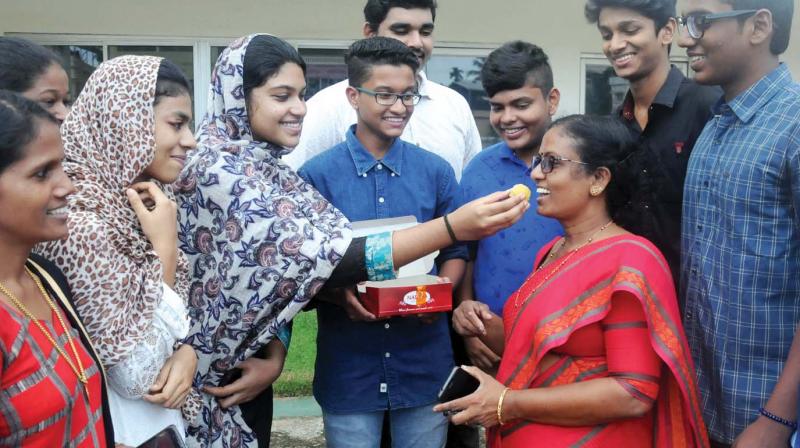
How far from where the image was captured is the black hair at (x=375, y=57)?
130 inches

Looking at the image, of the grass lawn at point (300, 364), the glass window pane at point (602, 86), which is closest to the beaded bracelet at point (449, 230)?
the grass lawn at point (300, 364)

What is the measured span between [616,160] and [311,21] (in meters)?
6.25

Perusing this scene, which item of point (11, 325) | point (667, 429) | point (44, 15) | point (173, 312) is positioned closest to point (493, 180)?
point (667, 429)

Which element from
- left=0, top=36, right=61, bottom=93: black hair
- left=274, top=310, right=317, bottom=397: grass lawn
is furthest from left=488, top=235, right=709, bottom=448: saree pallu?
left=274, top=310, right=317, bottom=397: grass lawn

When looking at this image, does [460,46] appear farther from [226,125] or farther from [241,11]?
[226,125]

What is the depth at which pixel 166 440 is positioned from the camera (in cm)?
221

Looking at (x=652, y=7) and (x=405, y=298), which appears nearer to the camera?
(x=405, y=298)

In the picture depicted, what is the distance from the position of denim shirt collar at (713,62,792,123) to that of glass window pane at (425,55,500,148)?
6.00 m

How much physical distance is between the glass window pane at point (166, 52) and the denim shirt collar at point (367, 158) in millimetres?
5427

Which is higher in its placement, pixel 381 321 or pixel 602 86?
pixel 602 86

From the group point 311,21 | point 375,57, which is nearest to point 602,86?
point 311,21

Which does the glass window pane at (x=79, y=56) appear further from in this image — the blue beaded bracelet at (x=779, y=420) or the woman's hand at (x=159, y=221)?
the blue beaded bracelet at (x=779, y=420)

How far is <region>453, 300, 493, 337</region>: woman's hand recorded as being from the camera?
10.00ft

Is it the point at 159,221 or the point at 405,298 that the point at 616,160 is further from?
the point at 159,221
